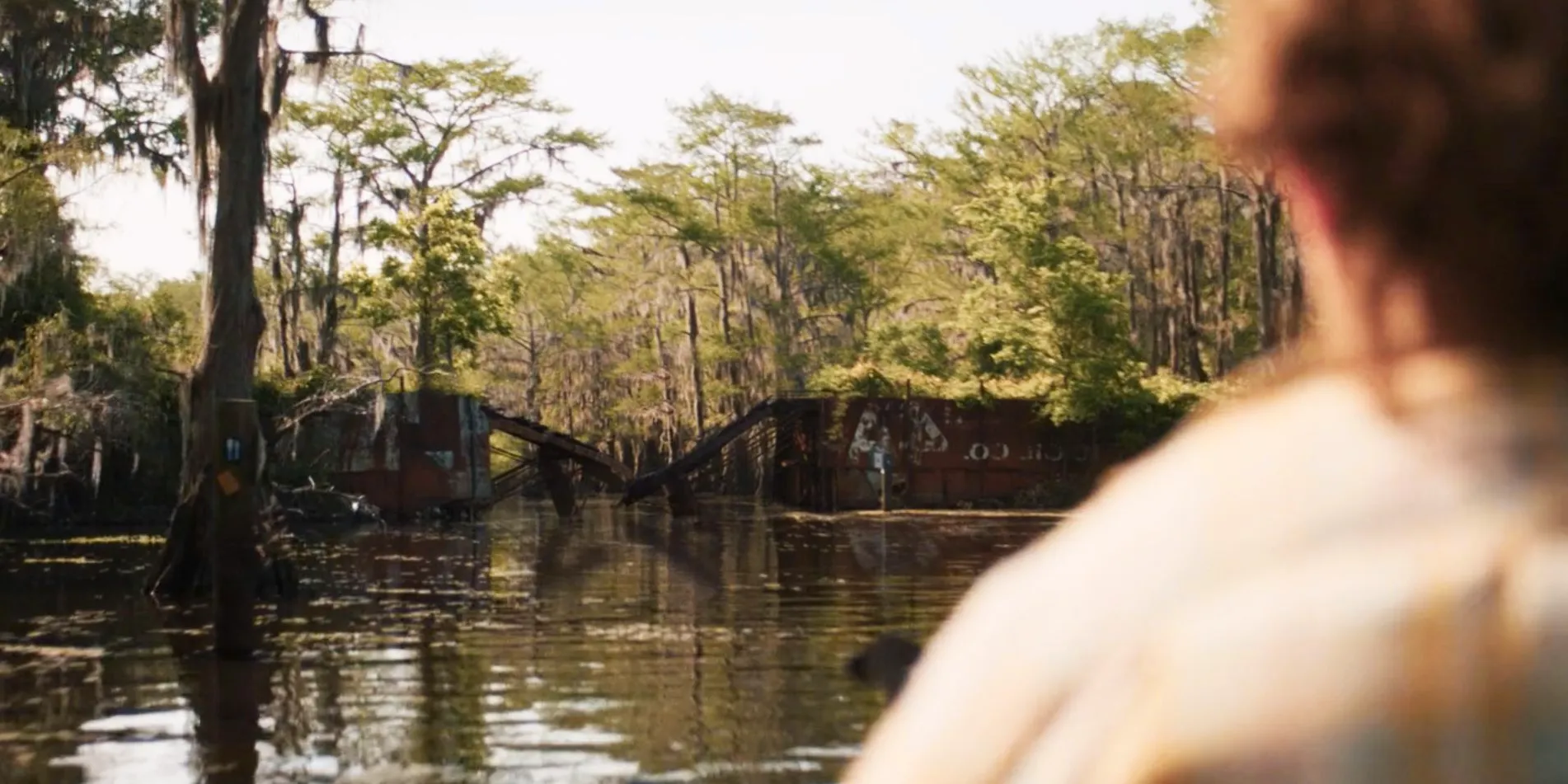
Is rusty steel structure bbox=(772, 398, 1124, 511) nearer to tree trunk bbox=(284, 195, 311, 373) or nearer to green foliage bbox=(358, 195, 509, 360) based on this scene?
green foliage bbox=(358, 195, 509, 360)

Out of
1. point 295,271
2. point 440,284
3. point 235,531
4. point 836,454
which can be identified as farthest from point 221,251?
point 295,271

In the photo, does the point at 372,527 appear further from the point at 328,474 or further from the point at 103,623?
the point at 103,623

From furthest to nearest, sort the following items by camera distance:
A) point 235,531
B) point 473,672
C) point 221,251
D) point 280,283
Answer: point 280,283, point 221,251, point 235,531, point 473,672

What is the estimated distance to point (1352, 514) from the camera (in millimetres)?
928

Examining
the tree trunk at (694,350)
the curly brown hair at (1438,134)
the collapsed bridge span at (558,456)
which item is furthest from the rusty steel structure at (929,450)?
the curly brown hair at (1438,134)

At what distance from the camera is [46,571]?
981 inches

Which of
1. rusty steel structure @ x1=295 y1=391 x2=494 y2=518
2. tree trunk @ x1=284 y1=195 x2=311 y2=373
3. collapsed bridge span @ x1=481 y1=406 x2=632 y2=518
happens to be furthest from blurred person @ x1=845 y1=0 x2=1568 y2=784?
tree trunk @ x1=284 y1=195 x2=311 y2=373

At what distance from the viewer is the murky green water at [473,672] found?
10164 mm

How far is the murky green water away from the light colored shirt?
865 centimetres

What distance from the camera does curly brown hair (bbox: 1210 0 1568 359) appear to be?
953 mm

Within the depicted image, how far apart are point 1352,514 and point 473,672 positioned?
43.3ft

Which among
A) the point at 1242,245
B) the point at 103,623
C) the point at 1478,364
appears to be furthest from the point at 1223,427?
the point at 1242,245

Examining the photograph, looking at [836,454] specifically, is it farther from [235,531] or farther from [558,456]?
[235,531]

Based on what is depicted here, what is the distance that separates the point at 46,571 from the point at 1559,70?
84.8ft
